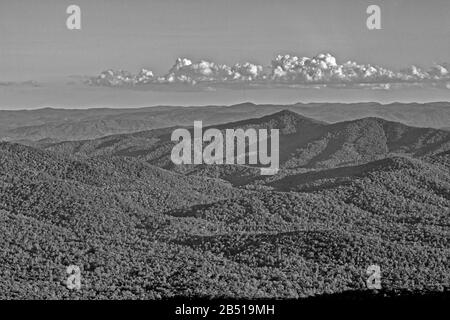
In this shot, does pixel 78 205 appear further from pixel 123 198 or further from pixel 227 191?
pixel 227 191

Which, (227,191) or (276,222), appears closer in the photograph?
(276,222)

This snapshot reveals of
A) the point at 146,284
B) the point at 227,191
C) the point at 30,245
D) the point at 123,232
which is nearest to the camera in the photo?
the point at 146,284

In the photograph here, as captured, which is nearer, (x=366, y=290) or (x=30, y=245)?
(x=366, y=290)
